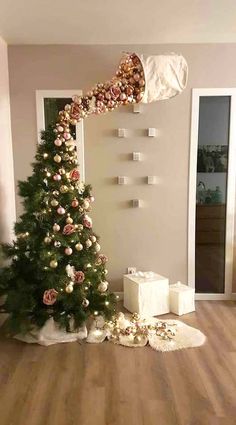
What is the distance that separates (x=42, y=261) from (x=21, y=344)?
72 centimetres

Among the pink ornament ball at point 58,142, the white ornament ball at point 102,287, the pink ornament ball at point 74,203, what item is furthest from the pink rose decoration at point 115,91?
the white ornament ball at point 102,287

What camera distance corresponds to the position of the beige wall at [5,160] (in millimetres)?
2955

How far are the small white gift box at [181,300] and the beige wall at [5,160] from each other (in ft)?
5.62

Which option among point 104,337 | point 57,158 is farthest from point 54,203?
point 104,337

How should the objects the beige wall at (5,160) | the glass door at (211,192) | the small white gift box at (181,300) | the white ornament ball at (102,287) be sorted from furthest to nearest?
the glass door at (211,192), the small white gift box at (181,300), the beige wall at (5,160), the white ornament ball at (102,287)

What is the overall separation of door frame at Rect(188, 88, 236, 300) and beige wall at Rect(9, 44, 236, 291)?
54mm

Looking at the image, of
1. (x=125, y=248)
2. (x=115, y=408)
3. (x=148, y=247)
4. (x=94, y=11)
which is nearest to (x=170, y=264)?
(x=148, y=247)

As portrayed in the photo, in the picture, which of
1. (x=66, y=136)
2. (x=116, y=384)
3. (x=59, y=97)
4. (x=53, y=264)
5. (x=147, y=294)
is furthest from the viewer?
(x=59, y=97)

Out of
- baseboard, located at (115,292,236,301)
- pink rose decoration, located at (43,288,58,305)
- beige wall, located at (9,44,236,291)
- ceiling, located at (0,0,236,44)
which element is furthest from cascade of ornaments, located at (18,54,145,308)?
baseboard, located at (115,292,236,301)

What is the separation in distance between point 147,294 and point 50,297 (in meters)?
0.98

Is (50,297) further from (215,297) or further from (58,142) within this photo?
(215,297)

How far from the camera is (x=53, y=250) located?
2453 mm

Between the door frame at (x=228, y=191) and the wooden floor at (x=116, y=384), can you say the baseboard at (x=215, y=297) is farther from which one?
the wooden floor at (x=116, y=384)

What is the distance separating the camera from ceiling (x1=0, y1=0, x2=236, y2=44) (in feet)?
7.64
